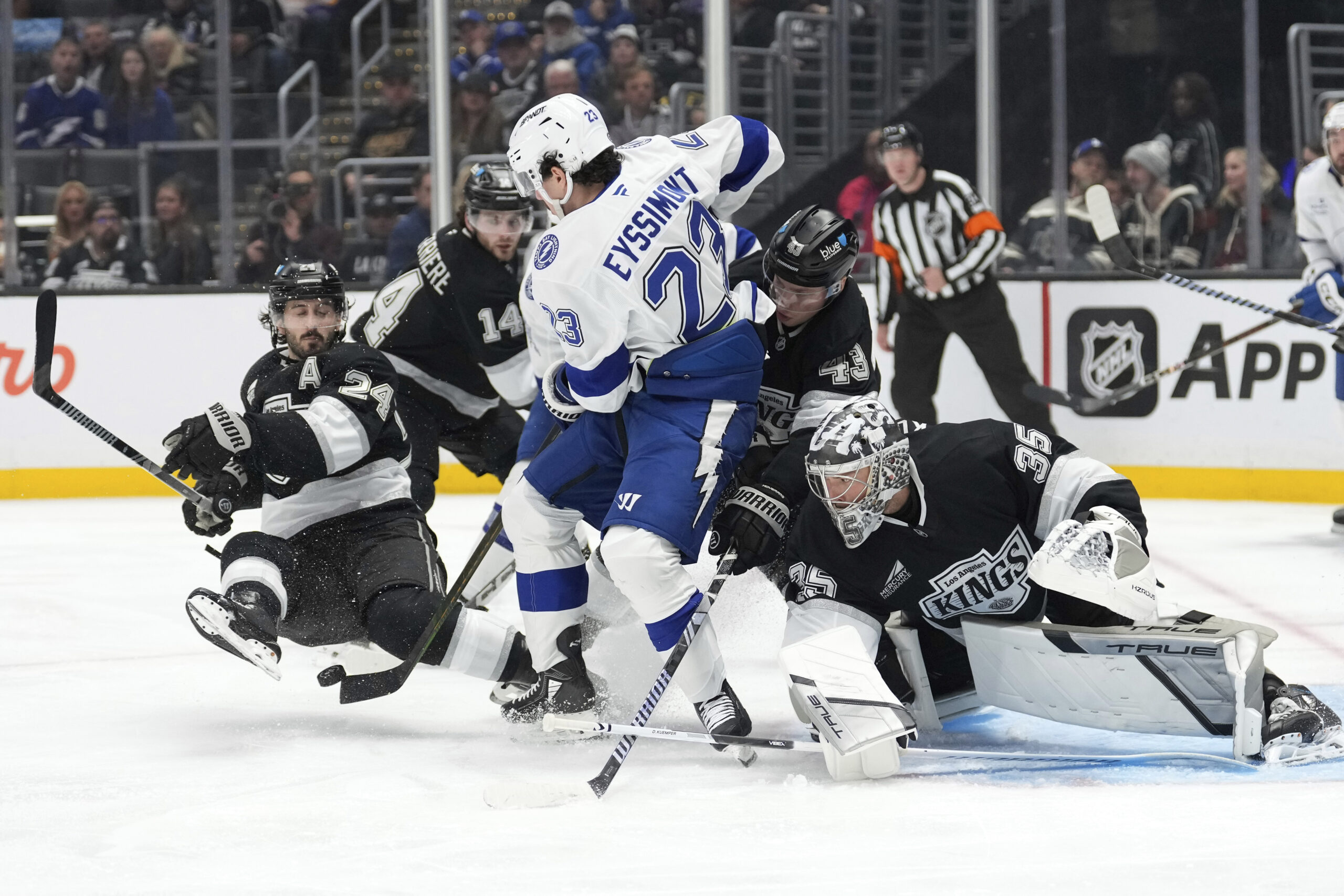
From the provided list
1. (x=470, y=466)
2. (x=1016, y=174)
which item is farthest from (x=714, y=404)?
(x=1016, y=174)

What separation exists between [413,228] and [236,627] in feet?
14.4

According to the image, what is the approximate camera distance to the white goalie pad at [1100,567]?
247 centimetres

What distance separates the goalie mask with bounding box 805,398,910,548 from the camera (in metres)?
2.54

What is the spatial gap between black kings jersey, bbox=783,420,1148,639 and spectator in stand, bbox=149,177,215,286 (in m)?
→ 4.77

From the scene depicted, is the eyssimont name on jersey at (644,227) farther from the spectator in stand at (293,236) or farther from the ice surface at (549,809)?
the spectator in stand at (293,236)

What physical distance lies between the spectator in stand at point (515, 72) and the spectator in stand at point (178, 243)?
56.0 inches

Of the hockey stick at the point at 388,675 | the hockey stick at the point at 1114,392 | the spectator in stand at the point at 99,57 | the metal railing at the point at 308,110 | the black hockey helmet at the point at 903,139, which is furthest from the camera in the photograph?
the spectator in stand at the point at 99,57

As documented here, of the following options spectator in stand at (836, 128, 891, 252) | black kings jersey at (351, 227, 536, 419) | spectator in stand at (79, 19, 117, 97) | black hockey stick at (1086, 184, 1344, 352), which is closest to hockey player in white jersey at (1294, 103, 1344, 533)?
black hockey stick at (1086, 184, 1344, 352)

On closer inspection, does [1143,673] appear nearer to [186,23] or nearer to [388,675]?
[388,675]

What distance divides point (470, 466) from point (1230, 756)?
226 centimetres

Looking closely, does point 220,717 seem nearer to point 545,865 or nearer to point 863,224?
point 545,865

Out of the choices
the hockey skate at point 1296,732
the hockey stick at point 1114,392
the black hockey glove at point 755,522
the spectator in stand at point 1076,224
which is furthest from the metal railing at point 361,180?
the hockey skate at point 1296,732

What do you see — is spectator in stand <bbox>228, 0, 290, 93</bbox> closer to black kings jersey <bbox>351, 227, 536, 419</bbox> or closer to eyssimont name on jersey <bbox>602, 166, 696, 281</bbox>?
black kings jersey <bbox>351, 227, 536, 419</bbox>

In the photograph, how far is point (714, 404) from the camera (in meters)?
2.83
